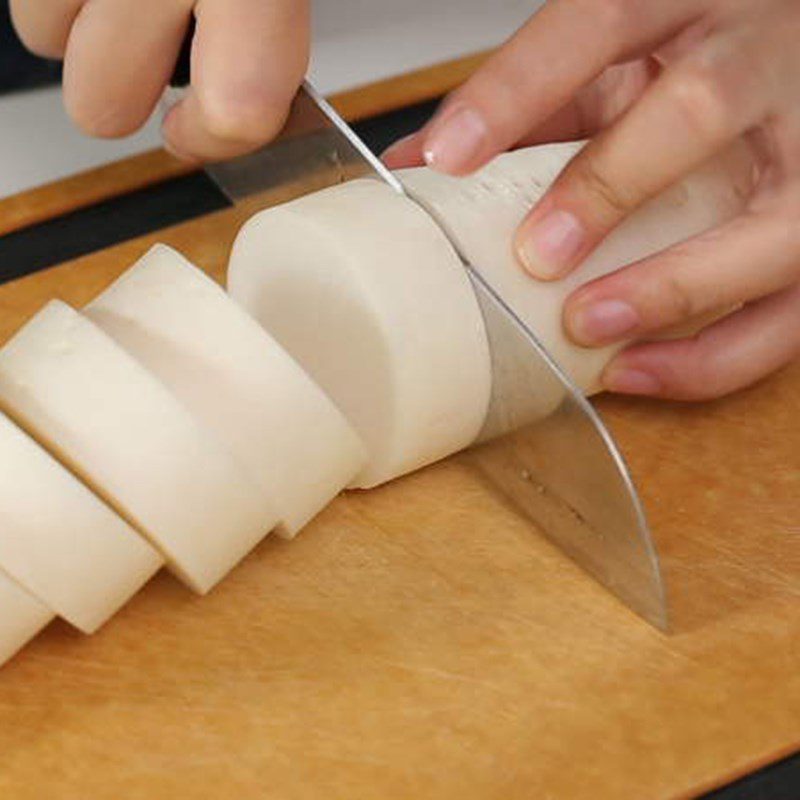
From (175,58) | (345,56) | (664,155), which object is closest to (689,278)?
(664,155)

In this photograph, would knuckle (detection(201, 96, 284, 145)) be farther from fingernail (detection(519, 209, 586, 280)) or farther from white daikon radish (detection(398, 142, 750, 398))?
fingernail (detection(519, 209, 586, 280))

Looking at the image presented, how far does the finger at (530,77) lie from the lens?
1.61 m

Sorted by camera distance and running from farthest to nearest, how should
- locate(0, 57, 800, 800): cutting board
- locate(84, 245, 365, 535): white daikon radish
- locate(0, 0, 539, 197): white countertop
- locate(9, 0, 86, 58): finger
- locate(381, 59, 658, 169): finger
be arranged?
locate(0, 0, 539, 197): white countertop, locate(381, 59, 658, 169): finger, locate(9, 0, 86, 58): finger, locate(84, 245, 365, 535): white daikon radish, locate(0, 57, 800, 800): cutting board

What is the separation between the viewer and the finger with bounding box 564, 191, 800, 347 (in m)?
1.67

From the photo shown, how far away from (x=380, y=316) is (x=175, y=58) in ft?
1.29

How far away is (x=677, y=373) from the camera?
69.1 inches

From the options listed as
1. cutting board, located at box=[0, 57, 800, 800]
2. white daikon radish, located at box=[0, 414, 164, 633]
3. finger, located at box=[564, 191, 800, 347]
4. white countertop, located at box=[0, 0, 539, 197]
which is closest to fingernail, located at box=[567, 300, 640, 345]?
finger, located at box=[564, 191, 800, 347]

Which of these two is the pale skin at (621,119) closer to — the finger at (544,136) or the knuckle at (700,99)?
the knuckle at (700,99)

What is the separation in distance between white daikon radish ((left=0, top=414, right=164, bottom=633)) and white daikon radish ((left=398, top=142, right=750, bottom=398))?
0.43 metres

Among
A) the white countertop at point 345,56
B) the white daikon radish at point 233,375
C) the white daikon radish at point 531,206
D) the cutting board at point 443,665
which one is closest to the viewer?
the cutting board at point 443,665

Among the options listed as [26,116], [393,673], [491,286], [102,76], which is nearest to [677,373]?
[491,286]

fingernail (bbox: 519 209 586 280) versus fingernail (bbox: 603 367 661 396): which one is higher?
fingernail (bbox: 519 209 586 280)

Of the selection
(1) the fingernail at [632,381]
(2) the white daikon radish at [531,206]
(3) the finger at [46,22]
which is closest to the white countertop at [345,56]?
(3) the finger at [46,22]

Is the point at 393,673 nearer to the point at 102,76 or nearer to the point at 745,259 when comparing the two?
the point at 745,259
